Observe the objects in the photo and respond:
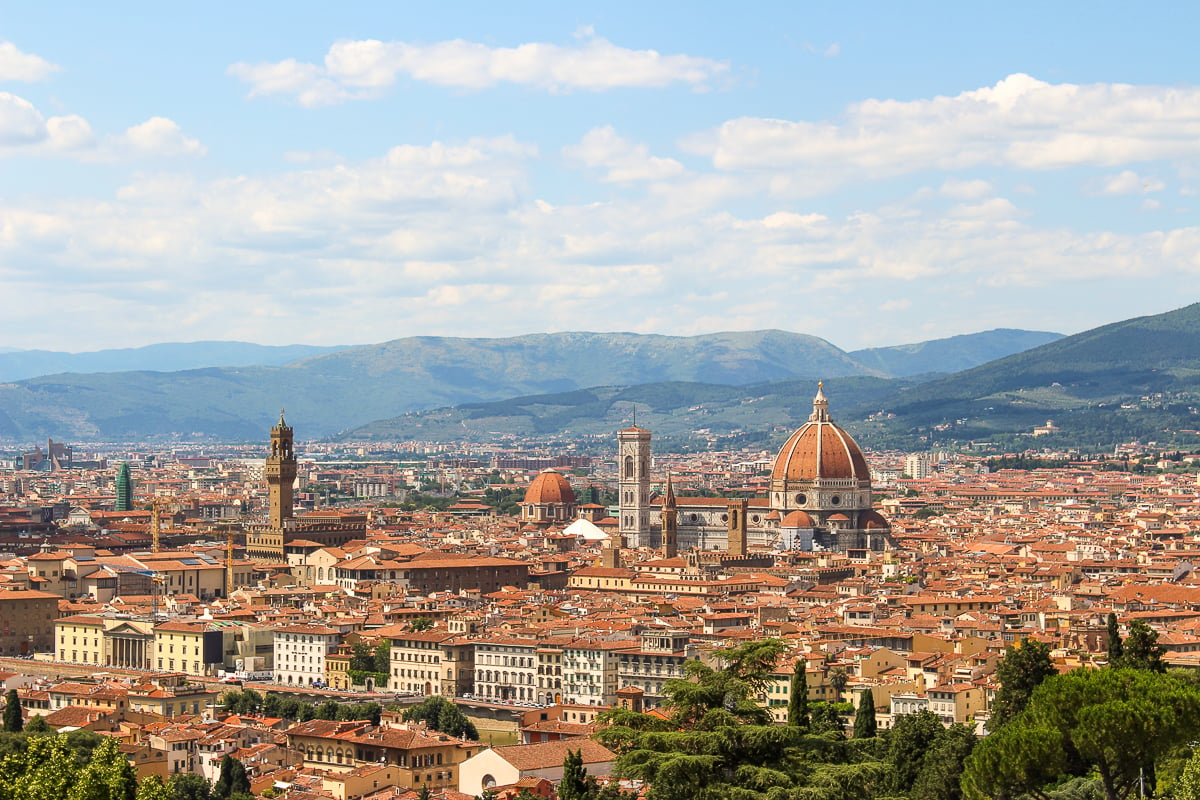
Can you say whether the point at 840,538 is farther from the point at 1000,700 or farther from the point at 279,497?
the point at 1000,700

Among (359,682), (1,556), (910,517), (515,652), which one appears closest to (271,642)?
(359,682)

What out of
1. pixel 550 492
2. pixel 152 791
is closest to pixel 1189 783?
pixel 152 791

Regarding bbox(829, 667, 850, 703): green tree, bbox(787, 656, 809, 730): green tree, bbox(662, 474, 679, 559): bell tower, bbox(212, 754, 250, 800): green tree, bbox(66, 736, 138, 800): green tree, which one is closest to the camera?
bbox(66, 736, 138, 800): green tree

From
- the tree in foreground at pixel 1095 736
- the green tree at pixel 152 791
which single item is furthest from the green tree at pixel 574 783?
the green tree at pixel 152 791

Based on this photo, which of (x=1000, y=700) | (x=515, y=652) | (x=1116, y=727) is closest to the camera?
(x=1116, y=727)

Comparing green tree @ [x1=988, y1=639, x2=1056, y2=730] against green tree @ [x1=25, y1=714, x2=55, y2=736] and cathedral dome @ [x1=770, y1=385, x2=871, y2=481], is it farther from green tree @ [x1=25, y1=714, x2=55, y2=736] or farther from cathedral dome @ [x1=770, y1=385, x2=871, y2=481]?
cathedral dome @ [x1=770, y1=385, x2=871, y2=481]

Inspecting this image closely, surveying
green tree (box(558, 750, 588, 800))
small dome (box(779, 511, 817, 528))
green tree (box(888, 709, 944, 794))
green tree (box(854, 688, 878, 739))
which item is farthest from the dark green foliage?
small dome (box(779, 511, 817, 528))

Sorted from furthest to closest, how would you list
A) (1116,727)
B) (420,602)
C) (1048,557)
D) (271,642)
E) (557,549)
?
(557,549) < (1048,557) < (420,602) < (271,642) < (1116,727)
